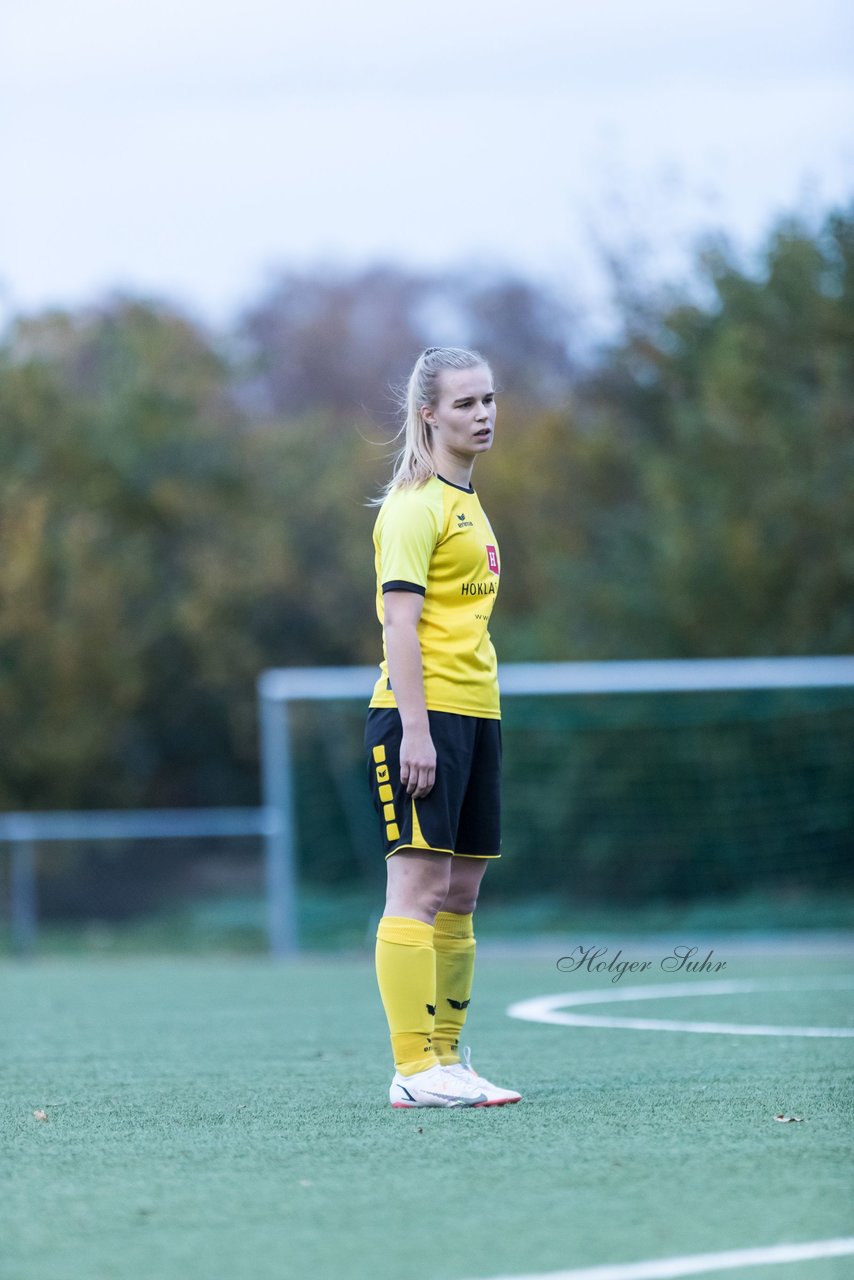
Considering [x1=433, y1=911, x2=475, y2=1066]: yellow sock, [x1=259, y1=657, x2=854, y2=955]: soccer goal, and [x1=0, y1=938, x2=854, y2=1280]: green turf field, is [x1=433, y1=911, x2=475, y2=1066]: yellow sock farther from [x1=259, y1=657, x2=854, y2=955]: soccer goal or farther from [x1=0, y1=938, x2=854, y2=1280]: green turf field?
[x1=259, y1=657, x2=854, y2=955]: soccer goal

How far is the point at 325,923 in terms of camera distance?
40.2ft

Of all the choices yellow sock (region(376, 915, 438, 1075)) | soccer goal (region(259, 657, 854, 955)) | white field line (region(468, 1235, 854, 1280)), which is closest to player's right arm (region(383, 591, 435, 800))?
yellow sock (region(376, 915, 438, 1075))

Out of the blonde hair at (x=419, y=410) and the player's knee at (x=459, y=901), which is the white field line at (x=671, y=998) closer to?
the player's knee at (x=459, y=901)

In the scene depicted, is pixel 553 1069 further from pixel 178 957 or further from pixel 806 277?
pixel 806 277

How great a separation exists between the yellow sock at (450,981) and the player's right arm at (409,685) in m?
0.51

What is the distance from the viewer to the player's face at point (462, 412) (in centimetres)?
432

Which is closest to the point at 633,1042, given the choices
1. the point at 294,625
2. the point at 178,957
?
the point at 178,957

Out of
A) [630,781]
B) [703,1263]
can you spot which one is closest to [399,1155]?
[703,1263]

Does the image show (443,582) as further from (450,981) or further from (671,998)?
(671,998)

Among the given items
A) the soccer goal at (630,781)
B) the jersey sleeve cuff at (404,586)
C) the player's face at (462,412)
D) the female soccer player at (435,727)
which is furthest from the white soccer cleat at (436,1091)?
the soccer goal at (630,781)

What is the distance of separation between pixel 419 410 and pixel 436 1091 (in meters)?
1.66

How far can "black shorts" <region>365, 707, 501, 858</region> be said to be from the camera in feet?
13.5

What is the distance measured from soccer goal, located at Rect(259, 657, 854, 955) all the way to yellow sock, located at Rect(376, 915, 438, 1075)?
7.58 m

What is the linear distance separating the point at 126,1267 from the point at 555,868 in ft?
35.4
